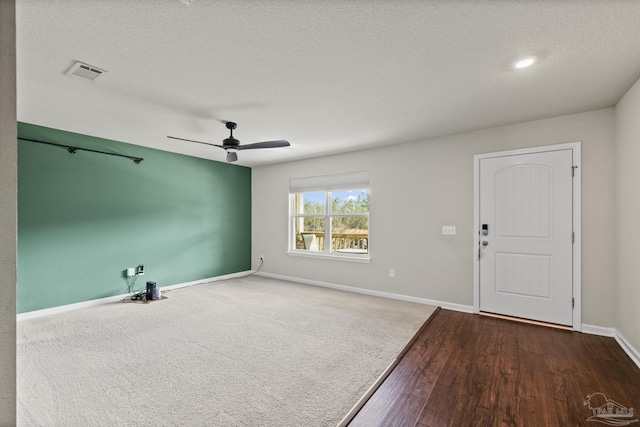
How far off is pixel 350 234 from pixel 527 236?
2643 millimetres

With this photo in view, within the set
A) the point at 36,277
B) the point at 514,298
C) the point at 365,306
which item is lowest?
the point at 365,306

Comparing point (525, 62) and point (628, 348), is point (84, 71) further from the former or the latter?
point (628, 348)

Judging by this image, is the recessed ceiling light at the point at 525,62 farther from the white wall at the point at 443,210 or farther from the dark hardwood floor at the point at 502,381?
the dark hardwood floor at the point at 502,381

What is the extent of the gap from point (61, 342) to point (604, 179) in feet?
19.5

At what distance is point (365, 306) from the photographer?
4.09 m

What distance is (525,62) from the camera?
86.7 inches

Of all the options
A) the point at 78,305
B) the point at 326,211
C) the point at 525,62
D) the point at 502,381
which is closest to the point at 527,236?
the point at 502,381

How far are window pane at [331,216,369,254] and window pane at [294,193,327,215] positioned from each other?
34 cm

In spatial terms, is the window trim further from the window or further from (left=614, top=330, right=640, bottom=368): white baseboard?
(left=614, top=330, right=640, bottom=368): white baseboard

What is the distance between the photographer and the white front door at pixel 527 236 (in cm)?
331

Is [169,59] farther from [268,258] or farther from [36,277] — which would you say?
[268,258]

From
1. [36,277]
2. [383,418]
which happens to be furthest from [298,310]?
[36,277]

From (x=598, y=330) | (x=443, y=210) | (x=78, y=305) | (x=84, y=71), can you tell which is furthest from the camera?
(x=443, y=210)

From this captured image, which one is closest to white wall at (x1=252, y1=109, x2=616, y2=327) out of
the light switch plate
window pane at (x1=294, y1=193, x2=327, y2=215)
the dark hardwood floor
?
the light switch plate
